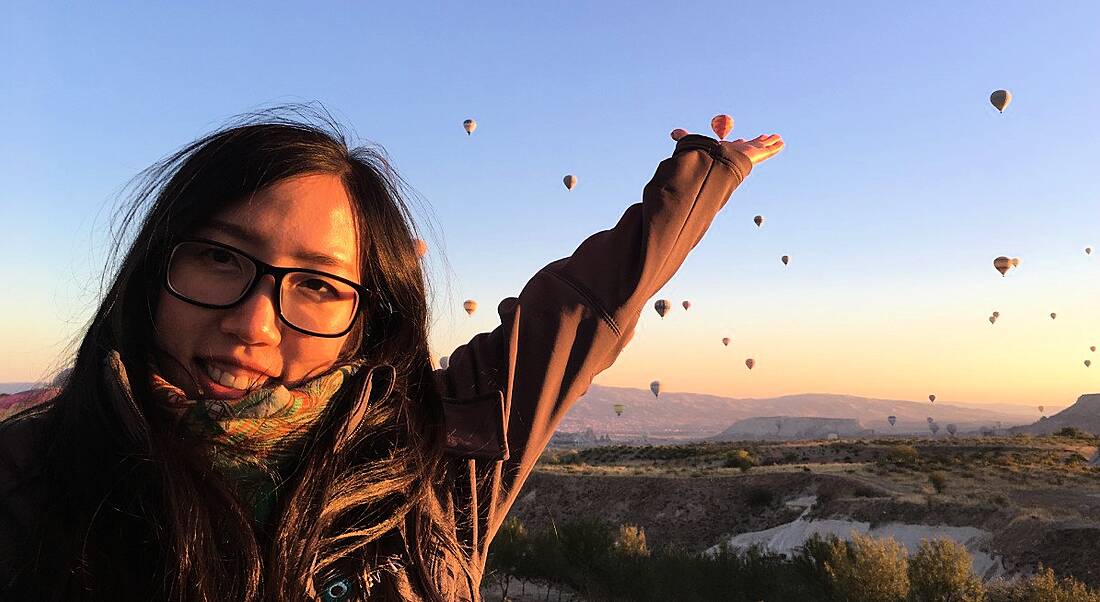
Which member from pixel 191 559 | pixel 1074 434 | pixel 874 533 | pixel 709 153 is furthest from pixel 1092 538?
pixel 1074 434

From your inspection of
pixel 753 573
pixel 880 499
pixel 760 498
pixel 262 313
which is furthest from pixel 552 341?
pixel 760 498

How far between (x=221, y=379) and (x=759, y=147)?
1776 millimetres

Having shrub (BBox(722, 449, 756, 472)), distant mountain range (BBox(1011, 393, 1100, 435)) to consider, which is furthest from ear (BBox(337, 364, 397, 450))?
distant mountain range (BBox(1011, 393, 1100, 435))

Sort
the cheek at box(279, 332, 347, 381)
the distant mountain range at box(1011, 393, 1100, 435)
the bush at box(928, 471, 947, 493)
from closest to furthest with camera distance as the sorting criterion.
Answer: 1. the cheek at box(279, 332, 347, 381)
2. the bush at box(928, 471, 947, 493)
3. the distant mountain range at box(1011, 393, 1100, 435)

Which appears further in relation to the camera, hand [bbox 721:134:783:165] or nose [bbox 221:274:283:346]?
hand [bbox 721:134:783:165]

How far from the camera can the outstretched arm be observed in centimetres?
189

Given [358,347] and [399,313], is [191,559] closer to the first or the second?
[358,347]

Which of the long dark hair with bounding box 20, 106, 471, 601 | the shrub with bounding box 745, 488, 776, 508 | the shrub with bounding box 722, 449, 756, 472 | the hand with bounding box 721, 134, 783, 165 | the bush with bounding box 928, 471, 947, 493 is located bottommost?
the shrub with bounding box 745, 488, 776, 508

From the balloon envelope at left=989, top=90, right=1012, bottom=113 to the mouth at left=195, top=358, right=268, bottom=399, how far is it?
4575 centimetres

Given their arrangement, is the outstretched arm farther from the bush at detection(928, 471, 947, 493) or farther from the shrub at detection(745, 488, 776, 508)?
the bush at detection(928, 471, 947, 493)

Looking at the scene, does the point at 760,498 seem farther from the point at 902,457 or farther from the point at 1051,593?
the point at 1051,593

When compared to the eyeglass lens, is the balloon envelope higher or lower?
higher

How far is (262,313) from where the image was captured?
1.50 m

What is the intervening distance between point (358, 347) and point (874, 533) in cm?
2577
